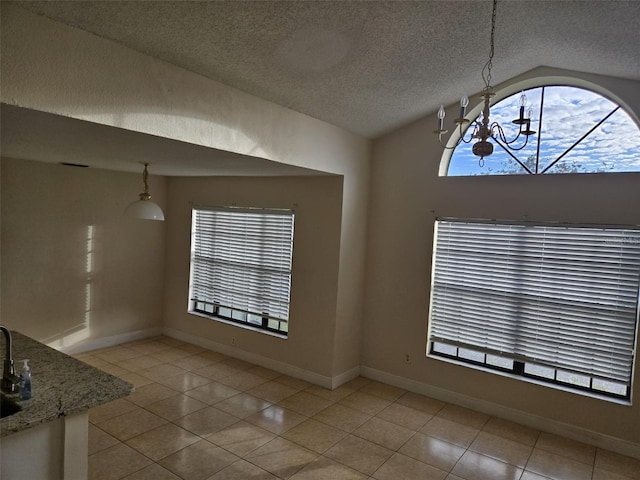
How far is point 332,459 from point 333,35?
9.98 feet

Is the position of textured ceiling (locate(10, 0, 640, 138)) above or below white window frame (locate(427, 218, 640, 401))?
above

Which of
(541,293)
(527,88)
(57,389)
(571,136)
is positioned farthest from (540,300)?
(57,389)

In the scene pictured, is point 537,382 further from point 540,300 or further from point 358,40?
point 358,40

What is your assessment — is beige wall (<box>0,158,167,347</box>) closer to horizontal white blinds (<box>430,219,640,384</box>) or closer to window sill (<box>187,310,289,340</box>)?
window sill (<box>187,310,289,340</box>)

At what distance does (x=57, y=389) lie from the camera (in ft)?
7.02

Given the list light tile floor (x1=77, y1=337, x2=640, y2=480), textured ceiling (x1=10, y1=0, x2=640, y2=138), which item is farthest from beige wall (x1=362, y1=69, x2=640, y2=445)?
textured ceiling (x1=10, y1=0, x2=640, y2=138)

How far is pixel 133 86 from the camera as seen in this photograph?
2377 mm

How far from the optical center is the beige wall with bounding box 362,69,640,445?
11.5 ft

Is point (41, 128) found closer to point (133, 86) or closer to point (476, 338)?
point (133, 86)

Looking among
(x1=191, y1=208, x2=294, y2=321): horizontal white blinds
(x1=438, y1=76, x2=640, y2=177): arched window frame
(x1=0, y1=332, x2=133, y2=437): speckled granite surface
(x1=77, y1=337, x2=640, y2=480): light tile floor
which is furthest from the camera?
(x1=191, y1=208, x2=294, y2=321): horizontal white blinds

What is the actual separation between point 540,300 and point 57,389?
3.73 m

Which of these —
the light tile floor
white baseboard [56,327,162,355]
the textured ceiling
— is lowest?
the light tile floor

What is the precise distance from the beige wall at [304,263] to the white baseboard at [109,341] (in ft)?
3.15

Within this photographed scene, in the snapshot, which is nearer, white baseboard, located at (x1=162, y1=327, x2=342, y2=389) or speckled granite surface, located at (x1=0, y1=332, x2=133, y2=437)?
speckled granite surface, located at (x1=0, y1=332, x2=133, y2=437)
